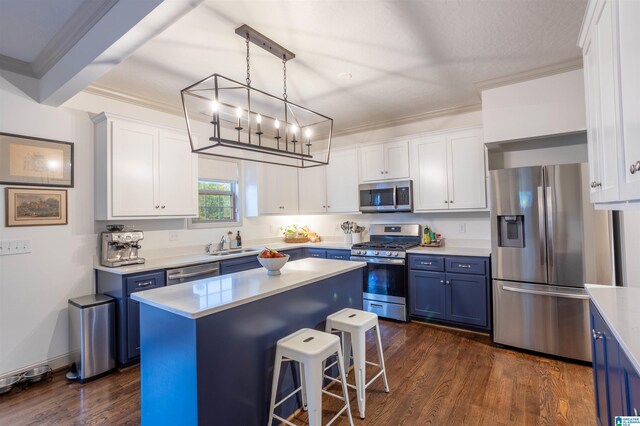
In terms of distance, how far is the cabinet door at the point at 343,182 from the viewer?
473 cm

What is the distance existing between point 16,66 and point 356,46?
2847mm

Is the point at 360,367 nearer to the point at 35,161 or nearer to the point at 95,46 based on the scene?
the point at 95,46

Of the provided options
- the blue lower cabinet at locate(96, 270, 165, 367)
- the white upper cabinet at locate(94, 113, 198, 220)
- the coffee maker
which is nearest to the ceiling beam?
the white upper cabinet at locate(94, 113, 198, 220)

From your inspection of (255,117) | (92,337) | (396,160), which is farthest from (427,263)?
(92,337)

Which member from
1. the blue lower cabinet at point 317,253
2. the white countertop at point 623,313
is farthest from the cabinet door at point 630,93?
the blue lower cabinet at point 317,253

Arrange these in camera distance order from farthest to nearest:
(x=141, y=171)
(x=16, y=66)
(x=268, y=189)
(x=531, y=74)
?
(x=268, y=189), (x=141, y=171), (x=531, y=74), (x=16, y=66)

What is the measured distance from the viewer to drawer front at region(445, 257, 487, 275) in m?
3.44

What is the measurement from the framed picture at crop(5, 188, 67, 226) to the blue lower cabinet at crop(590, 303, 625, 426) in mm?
3988

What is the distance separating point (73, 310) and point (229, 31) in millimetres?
2728

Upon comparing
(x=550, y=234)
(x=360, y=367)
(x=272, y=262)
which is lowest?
(x=360, y=367)

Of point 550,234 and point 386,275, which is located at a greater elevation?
point 550,234

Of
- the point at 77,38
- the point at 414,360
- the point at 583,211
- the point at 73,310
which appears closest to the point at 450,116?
the point at 583,211

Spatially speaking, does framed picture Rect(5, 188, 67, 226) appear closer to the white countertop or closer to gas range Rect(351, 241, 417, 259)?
gas range Rect(351, 241, 417, 259)

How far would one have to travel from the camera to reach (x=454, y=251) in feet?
12.3
